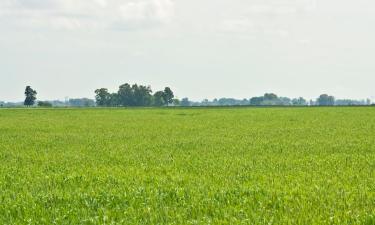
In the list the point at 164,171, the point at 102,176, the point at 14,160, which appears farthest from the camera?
the point at 14,160

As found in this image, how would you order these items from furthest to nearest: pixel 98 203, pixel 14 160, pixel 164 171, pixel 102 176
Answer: pixel 14 160
pixel 164 171
pixel 102 176
pixel 98 203

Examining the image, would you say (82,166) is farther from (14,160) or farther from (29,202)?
(29,202)

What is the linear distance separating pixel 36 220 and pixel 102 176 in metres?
4.22

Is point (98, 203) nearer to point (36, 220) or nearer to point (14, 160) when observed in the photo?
point (36, 220)

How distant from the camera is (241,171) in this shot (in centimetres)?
1373

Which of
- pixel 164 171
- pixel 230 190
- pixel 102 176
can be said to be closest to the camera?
pixel 230 190

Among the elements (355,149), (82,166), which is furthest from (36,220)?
(355,149)

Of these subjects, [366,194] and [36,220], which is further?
[366,194]

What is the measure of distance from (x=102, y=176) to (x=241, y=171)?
4172 mm

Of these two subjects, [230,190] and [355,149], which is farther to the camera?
[355,149]

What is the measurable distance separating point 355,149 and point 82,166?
38.3 ft

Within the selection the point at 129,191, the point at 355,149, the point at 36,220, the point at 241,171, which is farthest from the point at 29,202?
the point at 355,149

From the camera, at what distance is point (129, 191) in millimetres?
10914

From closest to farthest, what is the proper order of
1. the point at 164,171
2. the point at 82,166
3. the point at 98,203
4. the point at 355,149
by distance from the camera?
the point at 98,203
the point at 164,171
the point at 82,166
the point at 355,149
